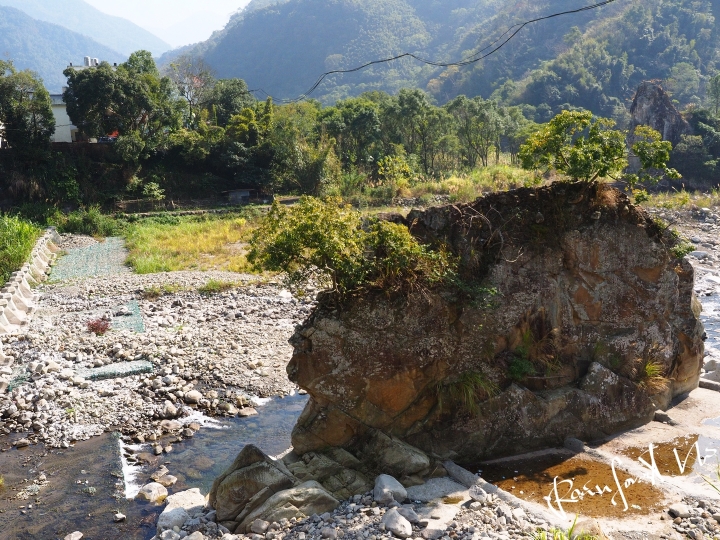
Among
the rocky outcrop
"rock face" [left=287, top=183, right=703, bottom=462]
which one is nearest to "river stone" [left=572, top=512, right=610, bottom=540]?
"rock face" [left=287, top=183, right=703, bottom=462]

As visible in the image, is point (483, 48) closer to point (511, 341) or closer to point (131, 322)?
point (131, 322)

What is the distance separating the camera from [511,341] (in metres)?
9.65

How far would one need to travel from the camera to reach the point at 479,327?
9320 millimetres

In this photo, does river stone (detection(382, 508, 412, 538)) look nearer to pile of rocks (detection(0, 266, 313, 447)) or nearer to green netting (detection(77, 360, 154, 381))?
pile of rocks (detection(0, 266, 313, 447))

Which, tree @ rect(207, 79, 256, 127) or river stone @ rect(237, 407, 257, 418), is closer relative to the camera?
river stone @ rect(237, 407, 257, 418)

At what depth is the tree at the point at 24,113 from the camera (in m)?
35.6

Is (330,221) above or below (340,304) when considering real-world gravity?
above

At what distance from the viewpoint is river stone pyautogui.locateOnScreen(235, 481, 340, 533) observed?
763cm

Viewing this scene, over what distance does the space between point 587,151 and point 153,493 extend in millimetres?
8371

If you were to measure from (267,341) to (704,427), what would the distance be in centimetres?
952

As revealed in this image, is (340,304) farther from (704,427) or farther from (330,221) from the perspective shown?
(704,427)

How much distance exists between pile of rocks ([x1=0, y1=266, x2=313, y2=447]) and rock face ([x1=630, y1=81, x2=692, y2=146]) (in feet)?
152

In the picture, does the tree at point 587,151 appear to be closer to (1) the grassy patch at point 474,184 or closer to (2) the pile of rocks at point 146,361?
(2) the pile of rocks at point 146,361

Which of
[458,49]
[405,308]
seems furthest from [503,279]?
[458,49]
